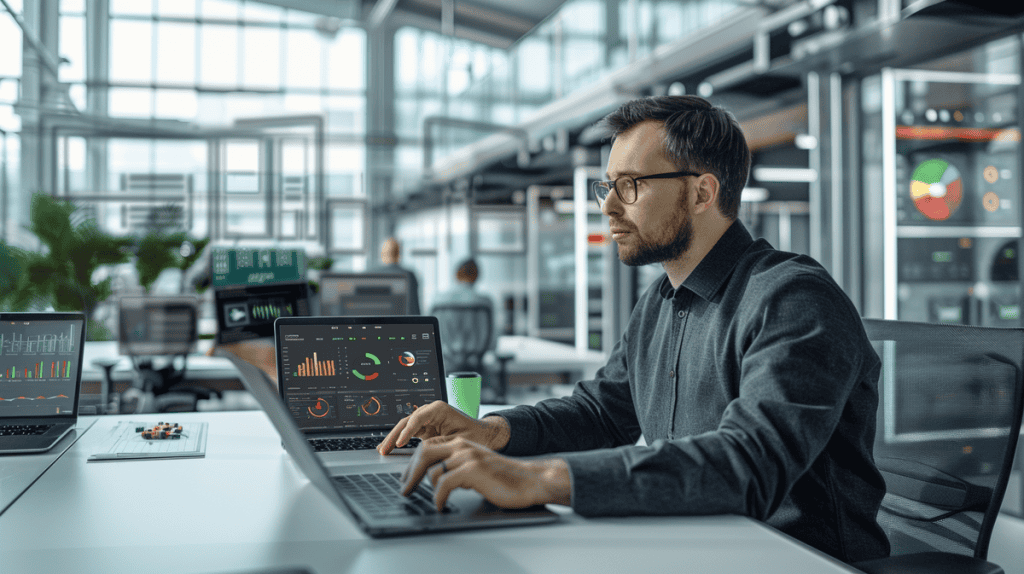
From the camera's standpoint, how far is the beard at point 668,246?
1.42 meters

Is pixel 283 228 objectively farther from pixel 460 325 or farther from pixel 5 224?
pixel 460 325

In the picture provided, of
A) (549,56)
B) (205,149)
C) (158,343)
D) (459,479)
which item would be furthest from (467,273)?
(459,479)

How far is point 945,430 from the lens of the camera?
4.64 ft

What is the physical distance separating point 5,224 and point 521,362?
5.21 m

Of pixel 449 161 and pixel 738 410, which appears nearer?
pixel 738 410

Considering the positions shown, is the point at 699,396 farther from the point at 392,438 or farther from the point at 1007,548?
the point at 1007,548

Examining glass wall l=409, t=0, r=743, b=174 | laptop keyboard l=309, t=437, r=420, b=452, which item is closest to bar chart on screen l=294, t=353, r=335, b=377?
laptop keyboard l=309, t=437, r=420, b=452

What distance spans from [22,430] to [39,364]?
16cm

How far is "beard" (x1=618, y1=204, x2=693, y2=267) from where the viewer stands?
142 centimetres

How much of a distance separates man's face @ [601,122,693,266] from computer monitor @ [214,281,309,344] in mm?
864

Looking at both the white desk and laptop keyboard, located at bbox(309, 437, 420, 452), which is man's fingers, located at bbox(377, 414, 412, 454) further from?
the white desk

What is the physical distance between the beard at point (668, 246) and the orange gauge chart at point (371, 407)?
0.59 meters

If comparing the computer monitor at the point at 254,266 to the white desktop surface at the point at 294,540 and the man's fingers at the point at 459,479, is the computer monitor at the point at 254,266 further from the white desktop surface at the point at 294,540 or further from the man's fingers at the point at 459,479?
the man's fingers at the point at 459,479

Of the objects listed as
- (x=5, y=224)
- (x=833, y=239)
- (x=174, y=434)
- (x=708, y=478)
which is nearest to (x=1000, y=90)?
(x=833, y=239)
